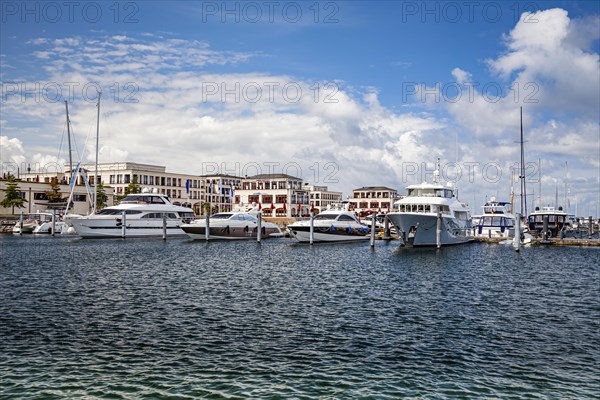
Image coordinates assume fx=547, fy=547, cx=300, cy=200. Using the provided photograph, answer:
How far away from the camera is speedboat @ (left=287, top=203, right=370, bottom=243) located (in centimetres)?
6681

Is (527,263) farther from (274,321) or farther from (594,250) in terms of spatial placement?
(274,321)

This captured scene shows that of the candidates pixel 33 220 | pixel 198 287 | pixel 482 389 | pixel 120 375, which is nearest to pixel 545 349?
pixel 482 389

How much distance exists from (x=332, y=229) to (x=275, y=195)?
11495cm

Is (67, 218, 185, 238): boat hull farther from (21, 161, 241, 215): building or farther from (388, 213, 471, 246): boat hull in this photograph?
(21, 161, 241, 215): building

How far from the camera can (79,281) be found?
32.3 meters

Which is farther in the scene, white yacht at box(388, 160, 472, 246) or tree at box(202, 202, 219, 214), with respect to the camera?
tree at box(202, 202, 219, 214)

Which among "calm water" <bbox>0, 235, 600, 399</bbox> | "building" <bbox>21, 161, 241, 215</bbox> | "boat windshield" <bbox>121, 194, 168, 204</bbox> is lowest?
"calm water" <bbox>0, 235, 600, 399</bbox>

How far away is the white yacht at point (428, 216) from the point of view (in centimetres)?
5903

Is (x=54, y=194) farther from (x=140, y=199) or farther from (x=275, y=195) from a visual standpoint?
(x=275, y=195)

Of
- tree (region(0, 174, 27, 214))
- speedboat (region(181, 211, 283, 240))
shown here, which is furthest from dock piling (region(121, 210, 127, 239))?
tree (region(0, 174, 27, 214))

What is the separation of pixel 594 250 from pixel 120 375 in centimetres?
5876

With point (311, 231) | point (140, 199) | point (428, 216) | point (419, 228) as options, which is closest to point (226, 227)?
point (311, 231)

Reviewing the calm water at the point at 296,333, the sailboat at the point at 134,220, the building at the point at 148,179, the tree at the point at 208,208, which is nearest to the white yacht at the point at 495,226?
the calm water at the point at 296,333

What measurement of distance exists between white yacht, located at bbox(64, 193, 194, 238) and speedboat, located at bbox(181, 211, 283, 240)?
7099mm
